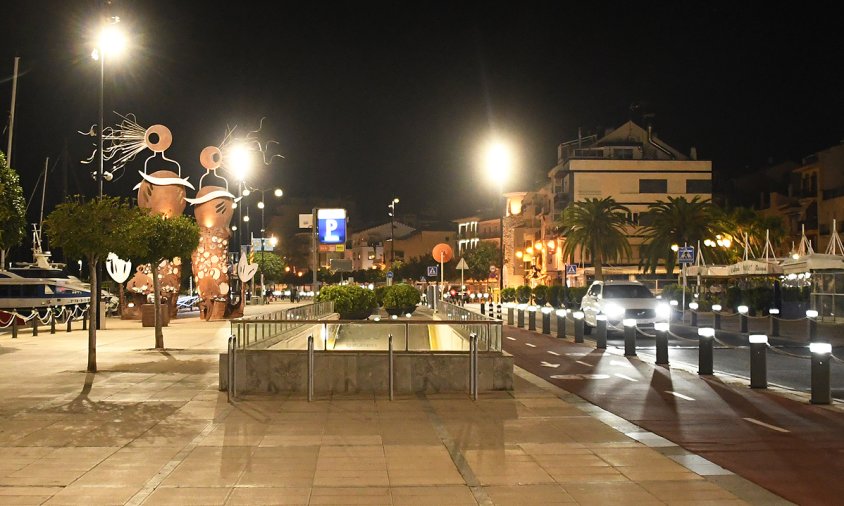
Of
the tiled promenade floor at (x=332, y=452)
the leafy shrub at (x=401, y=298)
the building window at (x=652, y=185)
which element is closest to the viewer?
the tiled promenade floor at (x=332, y=452)

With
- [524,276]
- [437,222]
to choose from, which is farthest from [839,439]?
[437,222]

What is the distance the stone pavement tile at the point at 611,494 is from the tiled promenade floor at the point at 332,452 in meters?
0.02

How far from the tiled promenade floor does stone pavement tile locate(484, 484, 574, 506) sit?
2cm

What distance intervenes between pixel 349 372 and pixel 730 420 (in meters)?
5.85

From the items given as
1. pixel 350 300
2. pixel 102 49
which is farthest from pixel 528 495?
pixel 350 300

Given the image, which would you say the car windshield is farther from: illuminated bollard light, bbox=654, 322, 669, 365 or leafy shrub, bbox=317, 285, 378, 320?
illuminated bollard light, bbox=654, 322, 669, 365

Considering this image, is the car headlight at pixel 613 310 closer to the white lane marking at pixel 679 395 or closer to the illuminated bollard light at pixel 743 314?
the illuminated bollard light at pixel 743 314

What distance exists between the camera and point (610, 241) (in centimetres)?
7538

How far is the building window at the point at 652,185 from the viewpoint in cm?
9119

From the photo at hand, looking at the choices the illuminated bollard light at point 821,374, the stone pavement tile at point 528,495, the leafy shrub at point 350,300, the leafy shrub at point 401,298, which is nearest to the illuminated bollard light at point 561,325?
the leafy shrub at point 350,300

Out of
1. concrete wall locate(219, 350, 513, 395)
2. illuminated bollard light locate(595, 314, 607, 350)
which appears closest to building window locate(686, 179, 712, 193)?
illuminated bollard light locate(595, 314, 607, 350)

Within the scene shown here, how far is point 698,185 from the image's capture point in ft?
301

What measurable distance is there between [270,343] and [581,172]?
253 feet

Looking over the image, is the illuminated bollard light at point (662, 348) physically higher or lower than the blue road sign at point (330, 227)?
lower
